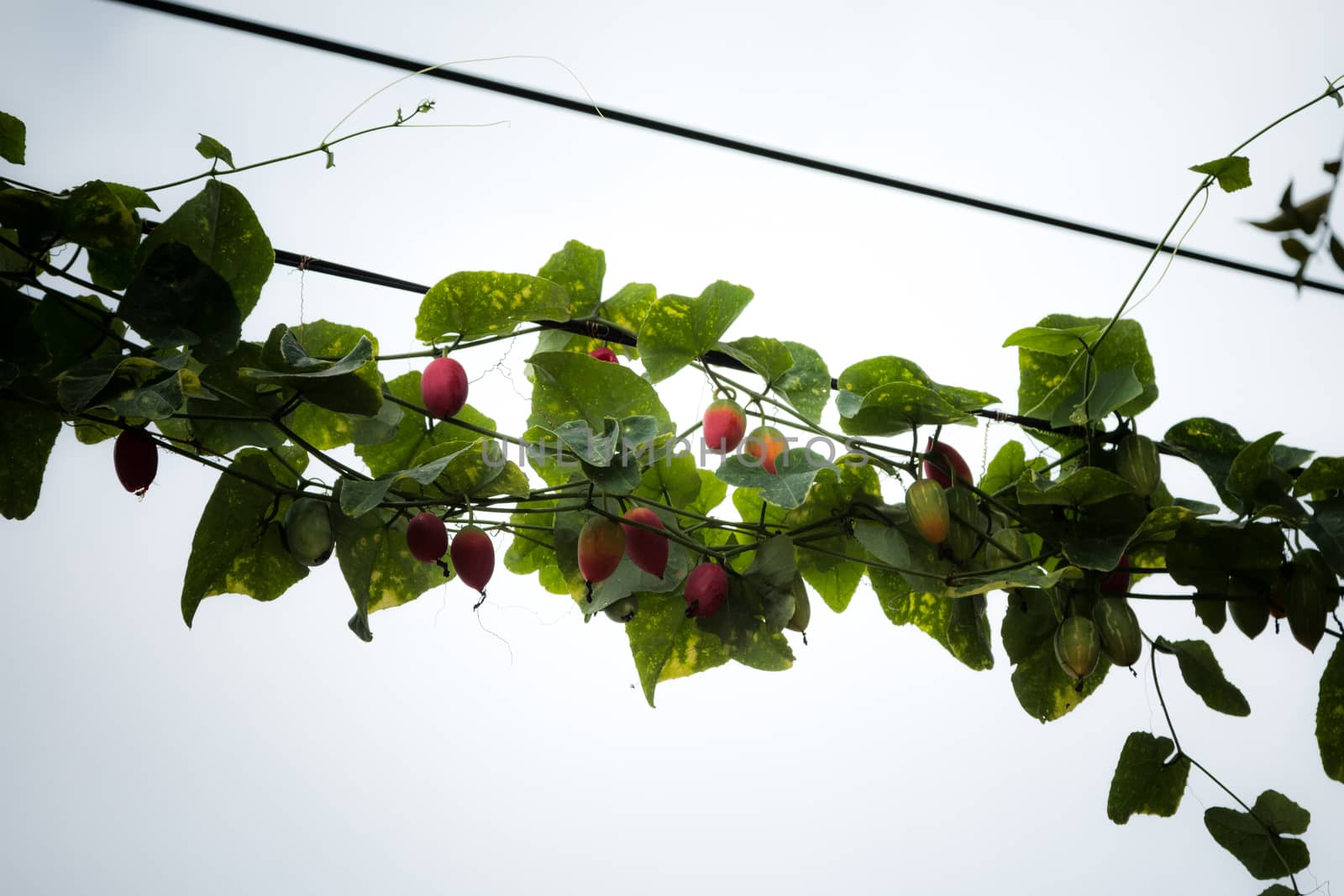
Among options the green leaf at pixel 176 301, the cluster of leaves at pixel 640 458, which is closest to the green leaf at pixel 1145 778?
the cluster of leaves at pixel 640 458

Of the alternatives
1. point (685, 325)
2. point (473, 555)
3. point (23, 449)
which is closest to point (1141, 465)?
point (685, 325)

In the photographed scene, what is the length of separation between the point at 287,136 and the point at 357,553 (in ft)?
1.65

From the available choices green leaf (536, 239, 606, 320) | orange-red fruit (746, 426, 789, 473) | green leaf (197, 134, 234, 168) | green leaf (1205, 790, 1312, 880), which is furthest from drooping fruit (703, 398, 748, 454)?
green leaf (1205, 790, 1312, 880)

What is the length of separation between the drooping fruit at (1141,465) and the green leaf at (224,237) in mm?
493

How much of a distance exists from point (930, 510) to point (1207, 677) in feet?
0.92

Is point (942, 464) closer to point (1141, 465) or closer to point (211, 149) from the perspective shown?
point (1141, 465)

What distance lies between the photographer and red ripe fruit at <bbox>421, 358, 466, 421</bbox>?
0.49 meters

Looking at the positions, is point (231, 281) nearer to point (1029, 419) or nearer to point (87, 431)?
point (87, 431)

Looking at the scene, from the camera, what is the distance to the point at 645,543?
1.65ft

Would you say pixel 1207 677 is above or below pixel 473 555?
below

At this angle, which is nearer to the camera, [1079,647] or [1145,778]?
[1079,647]

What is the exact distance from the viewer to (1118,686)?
3.83 feet

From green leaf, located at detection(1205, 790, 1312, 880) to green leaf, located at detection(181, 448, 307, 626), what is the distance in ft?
2.27

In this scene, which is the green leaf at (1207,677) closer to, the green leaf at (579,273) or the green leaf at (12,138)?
the green leaf at (579,273)
